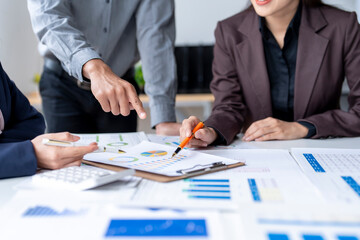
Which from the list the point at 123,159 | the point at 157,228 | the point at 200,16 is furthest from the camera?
the point at 200,16

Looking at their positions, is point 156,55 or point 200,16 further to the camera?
point 200,16

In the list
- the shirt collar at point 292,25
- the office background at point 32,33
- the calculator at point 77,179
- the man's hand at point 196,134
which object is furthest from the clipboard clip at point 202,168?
the office background at point 32,33

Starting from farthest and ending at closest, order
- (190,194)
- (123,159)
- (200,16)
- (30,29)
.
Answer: (200,16) → (30,29) → (123,159) → (190,194)

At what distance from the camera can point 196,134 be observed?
3.62ft

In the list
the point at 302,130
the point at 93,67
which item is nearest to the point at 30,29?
the point at 93,67

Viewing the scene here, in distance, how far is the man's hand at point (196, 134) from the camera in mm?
1108

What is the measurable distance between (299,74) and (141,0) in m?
0.69

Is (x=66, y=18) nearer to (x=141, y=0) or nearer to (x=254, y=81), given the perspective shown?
(x=141, y=0)

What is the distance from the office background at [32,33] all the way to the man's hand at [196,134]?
5.14 ft

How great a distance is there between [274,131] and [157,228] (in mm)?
832

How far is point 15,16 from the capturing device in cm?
269

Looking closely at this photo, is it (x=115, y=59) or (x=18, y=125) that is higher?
(x=115, y=59)

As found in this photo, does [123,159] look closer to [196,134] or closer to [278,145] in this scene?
[196,134]

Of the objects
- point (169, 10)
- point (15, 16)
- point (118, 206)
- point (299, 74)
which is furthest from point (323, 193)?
point (15, 16)
